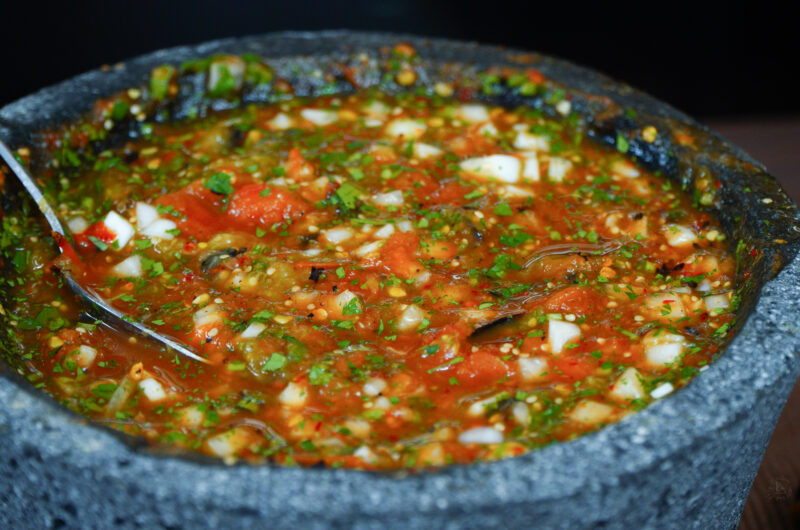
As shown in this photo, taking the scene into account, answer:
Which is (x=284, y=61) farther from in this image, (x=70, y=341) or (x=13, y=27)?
(x=13, y=27)

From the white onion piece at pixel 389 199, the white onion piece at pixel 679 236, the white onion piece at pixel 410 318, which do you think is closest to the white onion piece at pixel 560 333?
the white onion piece at pixel 410 318

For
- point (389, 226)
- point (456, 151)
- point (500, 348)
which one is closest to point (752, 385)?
point (500, 348)

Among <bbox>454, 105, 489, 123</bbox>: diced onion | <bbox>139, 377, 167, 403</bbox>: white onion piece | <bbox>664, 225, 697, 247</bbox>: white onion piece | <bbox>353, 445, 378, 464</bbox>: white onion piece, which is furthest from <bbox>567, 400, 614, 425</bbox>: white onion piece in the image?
<bbox>454, 105, 489, 123</bbox>: diced onion

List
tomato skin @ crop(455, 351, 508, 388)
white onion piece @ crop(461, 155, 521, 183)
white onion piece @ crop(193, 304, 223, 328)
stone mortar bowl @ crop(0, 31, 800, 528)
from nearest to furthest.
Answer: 1. stone mortar bowl @ crop(0, 31, 800, 528)
2. tomato skin @ crop(455, 351, 508, 388)
3. white onion piece @ crop(193, 304, 223, 328)
4. white onion piece @ crop(461, 155, 521, 183)

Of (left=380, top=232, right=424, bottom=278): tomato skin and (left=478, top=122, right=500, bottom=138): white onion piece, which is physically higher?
(left=478, top=122, right=500, bottom=138): white onion piece

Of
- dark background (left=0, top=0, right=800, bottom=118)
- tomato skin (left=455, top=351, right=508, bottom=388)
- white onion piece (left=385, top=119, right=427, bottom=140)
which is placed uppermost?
white onion piece (left=385, top=119, right=427, bottom=140)

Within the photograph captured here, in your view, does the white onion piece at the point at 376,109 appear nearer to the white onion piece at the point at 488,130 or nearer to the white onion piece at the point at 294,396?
the white onion piece at the point at 488,130

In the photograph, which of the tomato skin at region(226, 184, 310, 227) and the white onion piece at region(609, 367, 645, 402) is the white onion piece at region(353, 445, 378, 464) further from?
the tomato skin at region(226, 184, 310, 227)
